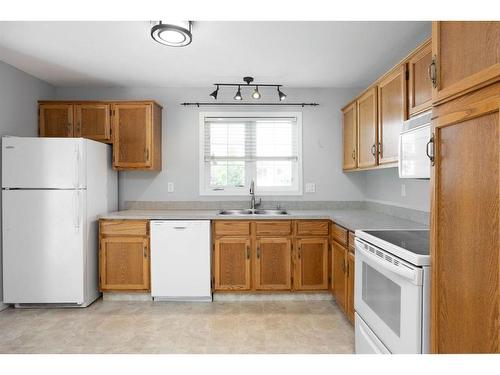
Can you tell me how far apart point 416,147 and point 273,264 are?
6.01ft

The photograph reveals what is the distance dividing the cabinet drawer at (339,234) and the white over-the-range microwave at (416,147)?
910mm

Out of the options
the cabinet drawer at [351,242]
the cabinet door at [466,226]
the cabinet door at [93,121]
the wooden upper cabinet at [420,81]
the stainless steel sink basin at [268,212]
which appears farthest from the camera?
the stainless steel sink basin at [268,212]

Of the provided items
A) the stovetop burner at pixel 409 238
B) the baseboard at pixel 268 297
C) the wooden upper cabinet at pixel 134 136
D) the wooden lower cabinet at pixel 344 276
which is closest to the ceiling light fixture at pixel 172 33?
the wooden upper cabinet at pixel 134 136

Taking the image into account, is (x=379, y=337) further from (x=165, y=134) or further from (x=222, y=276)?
(x=165, y=134)

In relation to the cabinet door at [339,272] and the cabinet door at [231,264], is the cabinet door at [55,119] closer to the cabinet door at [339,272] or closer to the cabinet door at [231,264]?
the cabinet door at [231,264]

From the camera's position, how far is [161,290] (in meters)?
3.01

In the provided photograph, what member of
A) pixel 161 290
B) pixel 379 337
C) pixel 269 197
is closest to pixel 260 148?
pixel 269 197

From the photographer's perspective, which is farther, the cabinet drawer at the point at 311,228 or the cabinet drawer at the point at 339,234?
the cabinet drawer at the point at 311,228

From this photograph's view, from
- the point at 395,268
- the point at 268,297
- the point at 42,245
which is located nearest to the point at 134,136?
the point at 42,245

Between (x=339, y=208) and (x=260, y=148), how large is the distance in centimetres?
117

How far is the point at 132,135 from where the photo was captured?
3301mm

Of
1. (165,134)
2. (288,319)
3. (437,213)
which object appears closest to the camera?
(437,213)

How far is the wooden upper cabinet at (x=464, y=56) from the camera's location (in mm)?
894

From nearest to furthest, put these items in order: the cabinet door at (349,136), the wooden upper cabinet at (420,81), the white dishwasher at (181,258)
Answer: the wooden upper cabinet at (420,81)
the white dishwasher at (181,258)
the cabinet door at (349,136)
